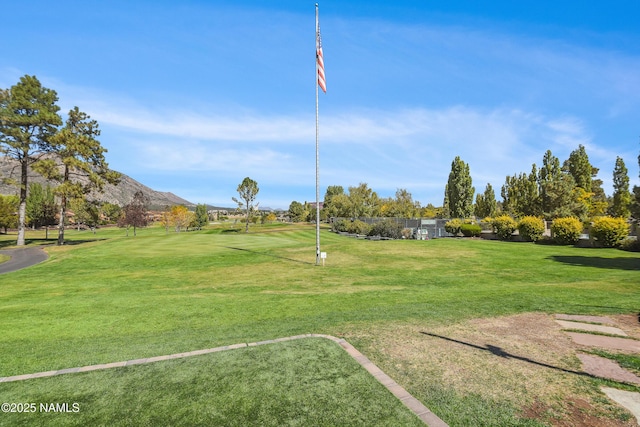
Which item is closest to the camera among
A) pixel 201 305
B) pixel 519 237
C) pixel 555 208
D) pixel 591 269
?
pixel 201 305

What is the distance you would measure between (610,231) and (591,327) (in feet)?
66.8

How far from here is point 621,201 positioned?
176ft

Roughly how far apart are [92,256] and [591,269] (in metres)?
31.2

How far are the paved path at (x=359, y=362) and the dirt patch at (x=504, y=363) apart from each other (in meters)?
0.19

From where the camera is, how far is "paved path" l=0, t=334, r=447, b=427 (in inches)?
141

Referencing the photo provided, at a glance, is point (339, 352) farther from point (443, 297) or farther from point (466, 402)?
point (443, 297)

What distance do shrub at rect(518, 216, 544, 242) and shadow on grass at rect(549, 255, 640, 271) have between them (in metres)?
9.00

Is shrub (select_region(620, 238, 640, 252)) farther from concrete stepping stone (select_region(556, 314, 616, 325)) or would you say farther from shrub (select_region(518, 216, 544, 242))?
concrete stepping stone (select_region(556, 314, 616, 325))

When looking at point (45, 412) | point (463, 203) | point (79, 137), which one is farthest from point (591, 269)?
point (79, 137)

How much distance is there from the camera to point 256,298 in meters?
10.7

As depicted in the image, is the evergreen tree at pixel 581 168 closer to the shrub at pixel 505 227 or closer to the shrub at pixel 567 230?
the shrub at pixel 505 227

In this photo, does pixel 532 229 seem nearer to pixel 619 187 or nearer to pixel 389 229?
pixel 389 229

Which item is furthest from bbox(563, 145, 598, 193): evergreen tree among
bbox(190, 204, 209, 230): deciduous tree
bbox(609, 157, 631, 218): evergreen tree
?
bbox(190, 204, 209, 230): deciduous tree

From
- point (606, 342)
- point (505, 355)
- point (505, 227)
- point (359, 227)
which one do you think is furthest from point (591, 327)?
point (359, 227)
